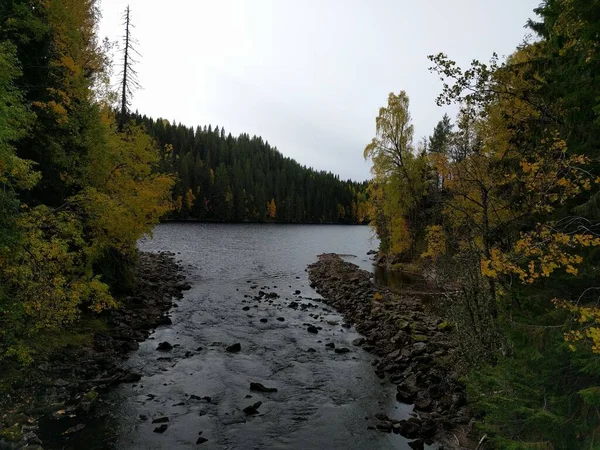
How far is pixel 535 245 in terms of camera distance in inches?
243

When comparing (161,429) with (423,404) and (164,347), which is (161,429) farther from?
(423,404)

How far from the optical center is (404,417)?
12.2 meters

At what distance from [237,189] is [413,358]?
11567 cm

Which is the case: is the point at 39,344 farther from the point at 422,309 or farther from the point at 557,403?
the point at 422,309

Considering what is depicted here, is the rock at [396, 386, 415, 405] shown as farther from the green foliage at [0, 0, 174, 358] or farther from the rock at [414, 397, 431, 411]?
the green foliage at [0, 0, 174, 358]

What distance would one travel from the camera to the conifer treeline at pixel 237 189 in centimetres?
12019

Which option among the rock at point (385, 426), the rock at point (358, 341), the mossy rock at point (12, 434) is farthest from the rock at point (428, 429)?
the mossy rock at point (12, 434)

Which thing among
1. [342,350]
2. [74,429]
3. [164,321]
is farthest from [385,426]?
[164,321]

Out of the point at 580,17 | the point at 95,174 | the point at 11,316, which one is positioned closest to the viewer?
the point at 580,17

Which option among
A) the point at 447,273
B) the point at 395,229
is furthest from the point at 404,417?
the point at 395,229

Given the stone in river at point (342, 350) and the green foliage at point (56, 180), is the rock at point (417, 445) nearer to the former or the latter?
the stone in river at point (342, 350)

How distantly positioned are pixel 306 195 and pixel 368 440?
524ft

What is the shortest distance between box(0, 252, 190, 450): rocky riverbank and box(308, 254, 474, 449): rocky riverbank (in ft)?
33.2

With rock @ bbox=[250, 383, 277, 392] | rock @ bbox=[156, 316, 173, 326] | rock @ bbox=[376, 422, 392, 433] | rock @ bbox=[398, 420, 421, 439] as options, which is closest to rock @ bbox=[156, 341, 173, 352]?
rock @ bbox=[156, 316, 173, 326]
